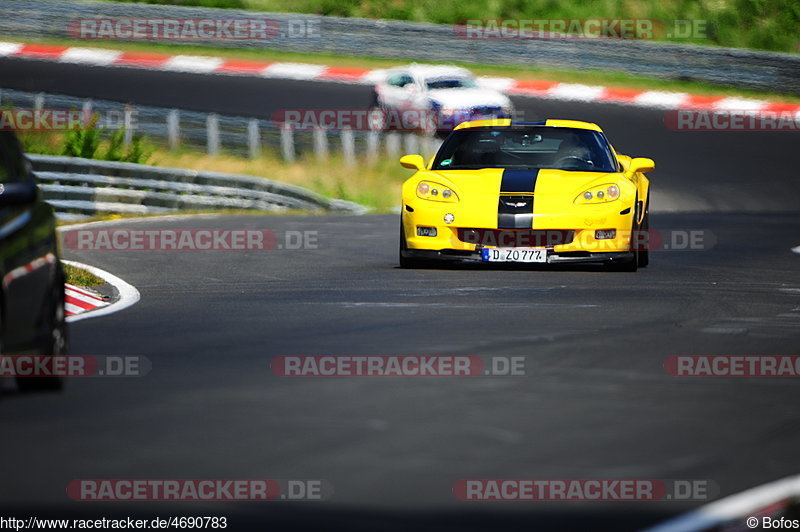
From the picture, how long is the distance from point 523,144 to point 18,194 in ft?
27.6

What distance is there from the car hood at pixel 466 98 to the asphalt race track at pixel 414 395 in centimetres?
1386

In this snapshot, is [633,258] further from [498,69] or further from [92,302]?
[498,69]

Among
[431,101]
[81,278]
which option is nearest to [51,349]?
[81,278]

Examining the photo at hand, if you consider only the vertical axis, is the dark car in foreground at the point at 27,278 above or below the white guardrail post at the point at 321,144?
above

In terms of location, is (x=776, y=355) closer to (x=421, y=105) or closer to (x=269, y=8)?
(x=421, y=105)

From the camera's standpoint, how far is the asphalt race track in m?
6.04

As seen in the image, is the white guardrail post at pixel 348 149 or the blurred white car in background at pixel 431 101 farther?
the blurred white car in background at pixel 431 101

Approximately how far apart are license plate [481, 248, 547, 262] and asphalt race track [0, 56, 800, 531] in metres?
0.16

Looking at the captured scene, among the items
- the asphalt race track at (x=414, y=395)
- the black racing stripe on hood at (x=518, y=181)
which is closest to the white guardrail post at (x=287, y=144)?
the asphalt race track at (x=414, y=395)

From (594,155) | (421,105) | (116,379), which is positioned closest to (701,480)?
(116,379)

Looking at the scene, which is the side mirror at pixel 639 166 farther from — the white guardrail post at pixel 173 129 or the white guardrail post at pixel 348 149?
the white guardrail post at pixel 173 129

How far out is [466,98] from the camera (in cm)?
3069

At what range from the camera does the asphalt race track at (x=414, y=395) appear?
604 cm

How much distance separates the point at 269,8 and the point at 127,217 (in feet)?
60.7
